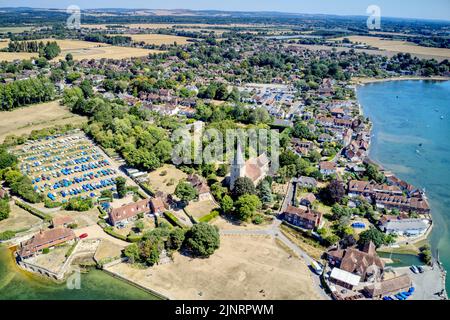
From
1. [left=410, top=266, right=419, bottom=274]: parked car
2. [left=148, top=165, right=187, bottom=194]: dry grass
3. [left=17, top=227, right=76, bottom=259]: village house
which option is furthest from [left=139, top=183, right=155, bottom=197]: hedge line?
[left=410, top=266, right=419, bottom=274]: parked car

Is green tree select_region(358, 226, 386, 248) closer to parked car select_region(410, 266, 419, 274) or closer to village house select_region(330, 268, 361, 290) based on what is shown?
parked car select_region(410, 266, 419, 274)

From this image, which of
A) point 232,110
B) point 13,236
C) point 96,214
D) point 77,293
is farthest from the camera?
point 232,110

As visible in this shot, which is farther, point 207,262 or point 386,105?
point 386,105

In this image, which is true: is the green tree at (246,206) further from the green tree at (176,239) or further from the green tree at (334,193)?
the green tree at (334,193)

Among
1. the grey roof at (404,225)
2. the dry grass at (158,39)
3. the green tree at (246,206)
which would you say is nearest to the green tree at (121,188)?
the green tree at (246,206)

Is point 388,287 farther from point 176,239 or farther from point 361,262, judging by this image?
Result: point 176,239
